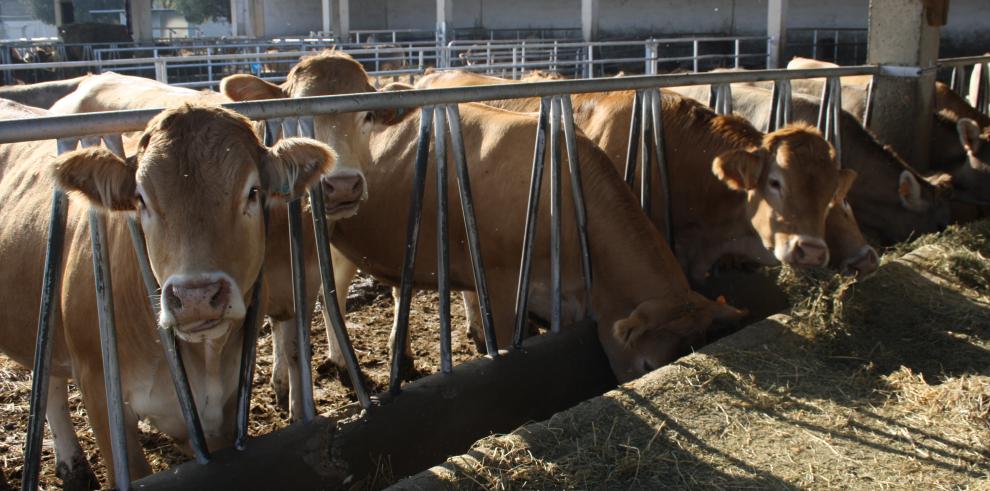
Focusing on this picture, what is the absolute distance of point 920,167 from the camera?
8.41 meters

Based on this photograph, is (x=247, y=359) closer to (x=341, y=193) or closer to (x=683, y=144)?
(x=341, y=193)

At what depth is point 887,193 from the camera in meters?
7.36

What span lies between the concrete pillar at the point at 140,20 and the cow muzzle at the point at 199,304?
90.9ft

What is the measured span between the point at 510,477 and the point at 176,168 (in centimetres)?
153

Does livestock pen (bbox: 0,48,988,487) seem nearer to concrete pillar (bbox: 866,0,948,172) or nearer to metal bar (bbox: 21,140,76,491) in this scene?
metal bar (bbox: 21,140,76,491)

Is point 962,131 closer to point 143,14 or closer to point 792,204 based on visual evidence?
point 792,204

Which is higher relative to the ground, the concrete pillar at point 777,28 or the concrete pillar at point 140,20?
the concrete pillar at point 140,20

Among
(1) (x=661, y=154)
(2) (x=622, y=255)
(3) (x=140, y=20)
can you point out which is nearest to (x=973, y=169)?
Answer: (1) (x=661, y=154)

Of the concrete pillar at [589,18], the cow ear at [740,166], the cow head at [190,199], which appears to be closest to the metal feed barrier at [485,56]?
the concrete pillar at [589,18]

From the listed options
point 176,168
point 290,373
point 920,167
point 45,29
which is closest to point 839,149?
point 920,167

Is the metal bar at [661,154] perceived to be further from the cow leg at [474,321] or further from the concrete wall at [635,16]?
the concrete wall at [635,16]

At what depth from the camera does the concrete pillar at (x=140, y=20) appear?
1102 inches

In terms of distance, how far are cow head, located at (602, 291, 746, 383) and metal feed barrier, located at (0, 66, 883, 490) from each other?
0.36 meters

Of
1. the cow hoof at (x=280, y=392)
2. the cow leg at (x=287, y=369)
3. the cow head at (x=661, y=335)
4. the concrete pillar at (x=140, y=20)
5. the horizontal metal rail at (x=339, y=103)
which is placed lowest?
the cow hoof at (x=280, y=392)
